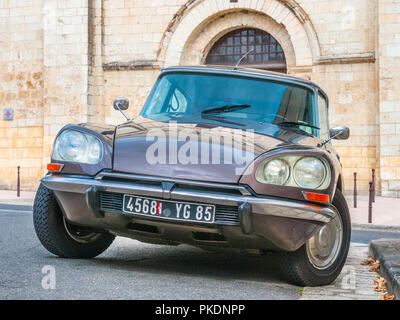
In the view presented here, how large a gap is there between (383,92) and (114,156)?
42.0 ft

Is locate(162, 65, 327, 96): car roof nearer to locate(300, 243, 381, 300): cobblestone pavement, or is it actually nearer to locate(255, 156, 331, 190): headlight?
locate(255, 156, 331, 190): headlight

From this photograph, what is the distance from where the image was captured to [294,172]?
13.8 feet

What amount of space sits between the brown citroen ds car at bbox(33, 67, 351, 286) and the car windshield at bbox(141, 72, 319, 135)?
13cm

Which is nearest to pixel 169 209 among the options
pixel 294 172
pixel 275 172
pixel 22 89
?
pixel 275 172

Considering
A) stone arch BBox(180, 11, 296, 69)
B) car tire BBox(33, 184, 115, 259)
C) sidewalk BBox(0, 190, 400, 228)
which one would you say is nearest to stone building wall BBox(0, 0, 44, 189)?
sidewalk BBox(0, 190, 400, 228)

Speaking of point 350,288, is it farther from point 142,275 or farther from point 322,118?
point 322,118

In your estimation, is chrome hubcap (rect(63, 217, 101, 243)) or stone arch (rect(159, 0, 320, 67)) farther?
stone arch (rect(159, 0, 320, 67))

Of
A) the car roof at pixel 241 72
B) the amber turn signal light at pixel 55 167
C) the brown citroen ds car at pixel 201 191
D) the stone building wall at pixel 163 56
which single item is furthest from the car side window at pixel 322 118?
the stone building wall at pixel 163 56

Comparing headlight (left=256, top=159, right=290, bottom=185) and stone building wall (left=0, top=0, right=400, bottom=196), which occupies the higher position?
stone building wall (left=0, top=0, right=400, bottom=196)

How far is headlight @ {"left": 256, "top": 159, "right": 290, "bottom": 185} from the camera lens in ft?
13.6

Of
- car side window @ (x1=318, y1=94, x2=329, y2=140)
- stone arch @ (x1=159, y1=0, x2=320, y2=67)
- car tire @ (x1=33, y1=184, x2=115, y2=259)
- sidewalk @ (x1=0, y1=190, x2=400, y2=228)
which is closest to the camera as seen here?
car tire @ (x1=33, y1=184, x2=115, y2=259)

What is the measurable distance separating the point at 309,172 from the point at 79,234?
5.97ft

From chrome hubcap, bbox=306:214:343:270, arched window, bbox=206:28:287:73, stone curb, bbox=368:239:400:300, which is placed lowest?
stone curb, bbox=368:239:400:300

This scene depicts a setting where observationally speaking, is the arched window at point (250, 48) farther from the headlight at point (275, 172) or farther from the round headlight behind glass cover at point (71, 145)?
the headlight at point (275, 172)
